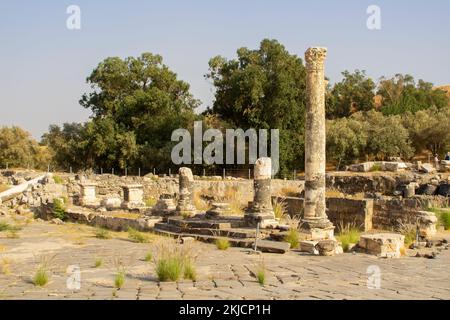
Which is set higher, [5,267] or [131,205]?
[131,205]

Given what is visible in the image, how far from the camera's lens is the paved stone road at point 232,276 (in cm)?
773

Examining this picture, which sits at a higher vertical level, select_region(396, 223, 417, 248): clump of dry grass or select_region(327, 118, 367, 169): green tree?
select_region(327, 118, 367, 169): green tree

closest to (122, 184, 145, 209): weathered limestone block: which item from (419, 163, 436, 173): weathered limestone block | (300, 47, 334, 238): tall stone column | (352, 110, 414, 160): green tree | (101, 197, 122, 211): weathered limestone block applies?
(101, 197, 122, 211): weathered limestone block

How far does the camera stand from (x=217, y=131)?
124ft

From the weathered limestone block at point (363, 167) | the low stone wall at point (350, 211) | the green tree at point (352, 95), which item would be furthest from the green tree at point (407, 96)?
the low stone wall at point (350, 211)

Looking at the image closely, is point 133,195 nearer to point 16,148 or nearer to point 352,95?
point 16,148

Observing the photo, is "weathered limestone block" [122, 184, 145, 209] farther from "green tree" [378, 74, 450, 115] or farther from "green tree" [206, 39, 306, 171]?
"green tree" [378, 74, 450, 115]

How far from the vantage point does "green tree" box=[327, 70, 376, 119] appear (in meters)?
60.0

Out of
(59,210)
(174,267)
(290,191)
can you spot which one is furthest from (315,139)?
(290,191)

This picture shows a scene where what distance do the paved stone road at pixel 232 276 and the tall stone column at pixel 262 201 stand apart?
8.09ft

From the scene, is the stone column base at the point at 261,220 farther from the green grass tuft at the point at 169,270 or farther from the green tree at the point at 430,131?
the green tree at the point at 430,131

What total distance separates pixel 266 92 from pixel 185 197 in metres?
20.9

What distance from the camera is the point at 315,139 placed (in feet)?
49.9

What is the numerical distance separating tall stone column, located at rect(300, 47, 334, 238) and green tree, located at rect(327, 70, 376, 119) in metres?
44.4
